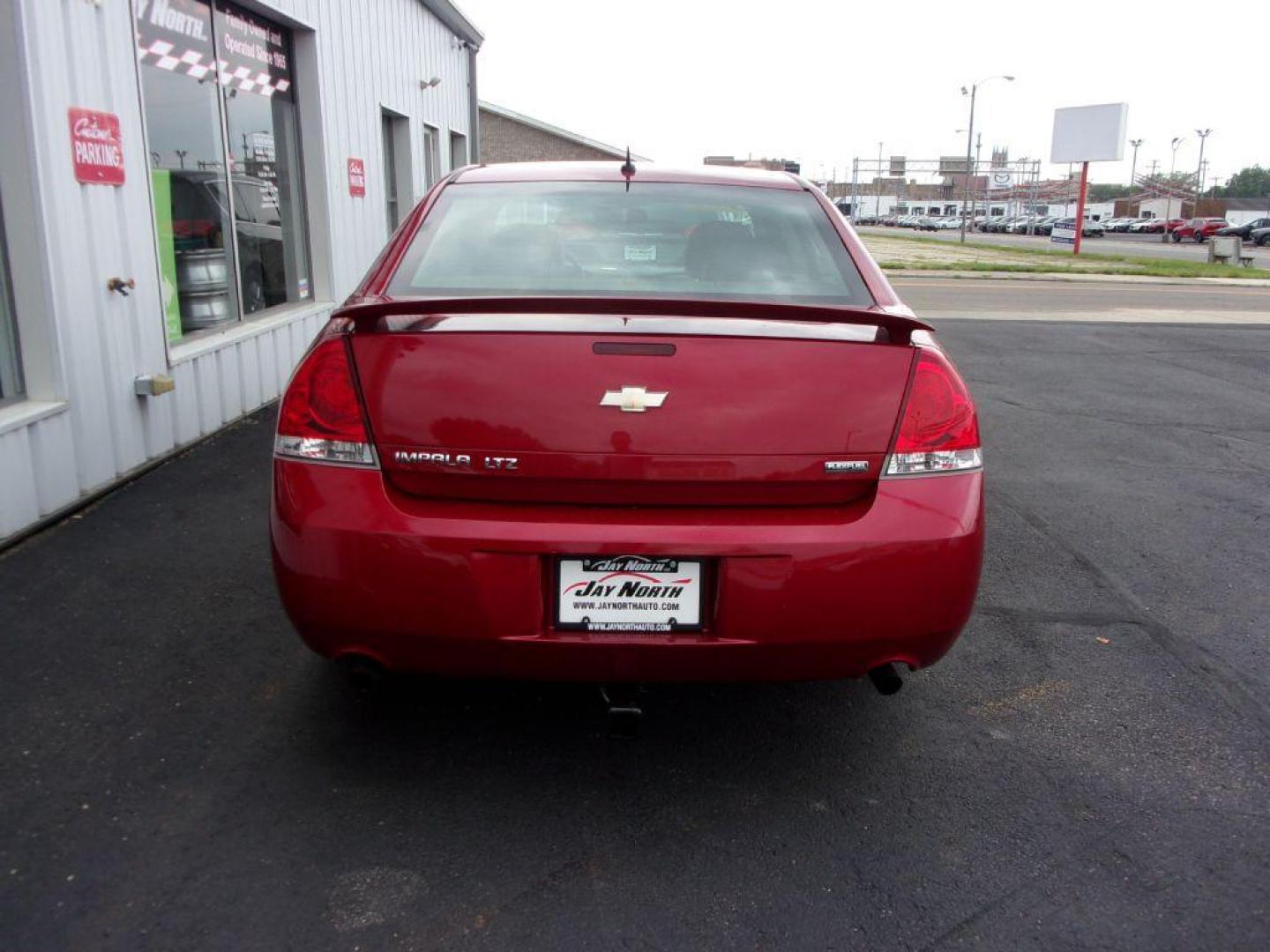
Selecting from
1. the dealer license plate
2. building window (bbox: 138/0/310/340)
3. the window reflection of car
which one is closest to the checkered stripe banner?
building window (bbox: 138/0/310/340)

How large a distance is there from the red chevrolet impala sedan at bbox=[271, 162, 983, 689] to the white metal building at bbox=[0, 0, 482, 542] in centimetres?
268

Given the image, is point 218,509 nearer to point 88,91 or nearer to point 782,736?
point 88,91

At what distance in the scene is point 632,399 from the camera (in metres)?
2.51

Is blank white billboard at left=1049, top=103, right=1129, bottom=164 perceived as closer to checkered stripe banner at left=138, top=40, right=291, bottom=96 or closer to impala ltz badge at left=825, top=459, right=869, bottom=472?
checkered stripe banner at left=138, top=40, right=291, bottom=96

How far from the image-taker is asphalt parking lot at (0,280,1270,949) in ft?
7.64

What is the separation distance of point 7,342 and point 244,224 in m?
3.18

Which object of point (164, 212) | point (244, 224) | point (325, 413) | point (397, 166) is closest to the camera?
point (325, 413)

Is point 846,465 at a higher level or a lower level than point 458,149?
lower

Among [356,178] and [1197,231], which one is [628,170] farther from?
[1197,231]

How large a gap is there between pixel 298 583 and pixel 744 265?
1576mm

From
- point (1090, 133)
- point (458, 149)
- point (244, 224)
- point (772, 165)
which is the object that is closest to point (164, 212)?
point (244, 224)

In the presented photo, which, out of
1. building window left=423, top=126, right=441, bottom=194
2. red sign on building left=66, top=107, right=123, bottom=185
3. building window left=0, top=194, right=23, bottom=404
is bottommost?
building window left=0, top=194, right=23, bottom=404

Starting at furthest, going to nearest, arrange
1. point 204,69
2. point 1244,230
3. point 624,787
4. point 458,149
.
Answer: point 1244,230, point 458,149, point 204,69, point 624,787

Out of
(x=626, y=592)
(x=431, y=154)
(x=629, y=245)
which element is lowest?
(x=626, y=592)
